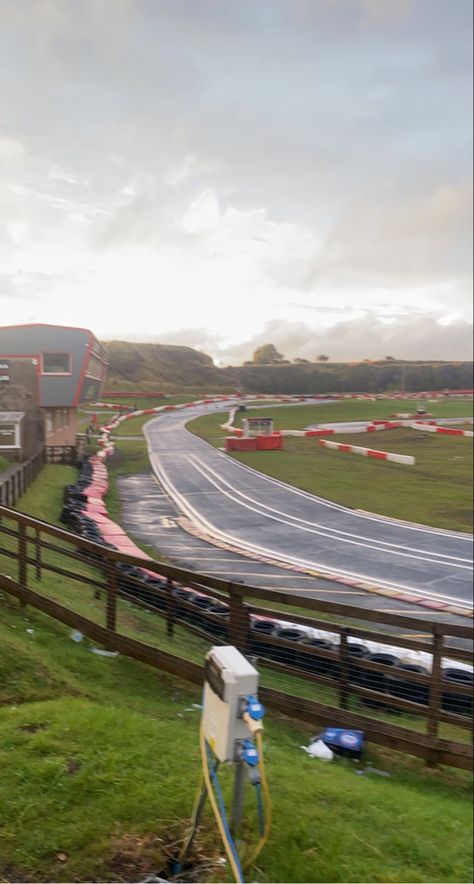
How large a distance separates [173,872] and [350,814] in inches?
58.2

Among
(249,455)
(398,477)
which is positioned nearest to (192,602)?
(249,455)

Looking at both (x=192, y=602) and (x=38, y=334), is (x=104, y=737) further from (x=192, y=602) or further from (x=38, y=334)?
(x=38, y=334)

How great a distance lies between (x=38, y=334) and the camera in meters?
4.77

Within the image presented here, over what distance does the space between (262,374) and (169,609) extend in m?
4.24

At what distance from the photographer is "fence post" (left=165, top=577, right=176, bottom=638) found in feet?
20.6

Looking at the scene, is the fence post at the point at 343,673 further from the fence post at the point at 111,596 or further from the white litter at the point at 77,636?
the white litter at the point at 77,636

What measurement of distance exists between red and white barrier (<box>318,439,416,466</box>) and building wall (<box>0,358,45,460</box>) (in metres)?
8.03

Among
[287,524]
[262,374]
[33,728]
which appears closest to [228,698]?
[33,728]

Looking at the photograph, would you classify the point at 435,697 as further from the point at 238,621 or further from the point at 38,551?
the point at 38,551

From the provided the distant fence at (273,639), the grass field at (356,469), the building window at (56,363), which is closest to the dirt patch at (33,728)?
the distant fence at (273,639)

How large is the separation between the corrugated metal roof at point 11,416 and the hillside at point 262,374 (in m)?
1.46

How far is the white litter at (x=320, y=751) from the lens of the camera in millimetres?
5598

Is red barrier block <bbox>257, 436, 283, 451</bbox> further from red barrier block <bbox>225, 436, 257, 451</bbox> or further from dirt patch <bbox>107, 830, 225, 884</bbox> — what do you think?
dirt patch <bbox>107, 830, 225, 884</bbox>

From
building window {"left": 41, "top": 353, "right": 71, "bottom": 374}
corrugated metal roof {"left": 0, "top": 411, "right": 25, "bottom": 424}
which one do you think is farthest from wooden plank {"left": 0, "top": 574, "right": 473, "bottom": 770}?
building window {"left": 41, "top": 353, "right": 71, "bottom": 374}
